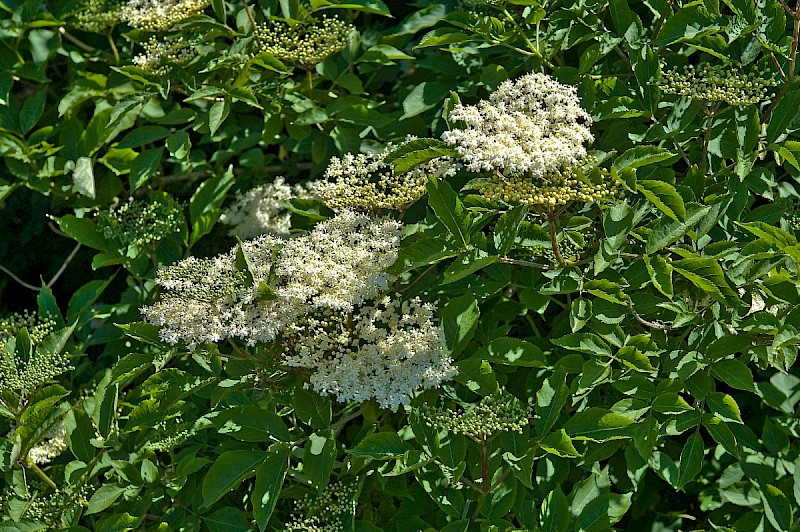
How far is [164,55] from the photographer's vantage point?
2.41 metres

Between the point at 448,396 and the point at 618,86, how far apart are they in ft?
2.47

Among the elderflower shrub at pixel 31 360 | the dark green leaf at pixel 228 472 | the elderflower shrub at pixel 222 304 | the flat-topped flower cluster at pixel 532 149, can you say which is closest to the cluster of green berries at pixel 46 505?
the elderflower shrub at pixel 31 360

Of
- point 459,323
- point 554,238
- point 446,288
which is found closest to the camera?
point 554,238

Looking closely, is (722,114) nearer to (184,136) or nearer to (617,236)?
(617,236)

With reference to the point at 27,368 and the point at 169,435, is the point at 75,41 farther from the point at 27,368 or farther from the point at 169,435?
the point at 169,435

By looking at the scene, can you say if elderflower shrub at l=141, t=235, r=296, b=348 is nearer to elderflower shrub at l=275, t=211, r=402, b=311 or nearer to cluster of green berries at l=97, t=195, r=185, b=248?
elderflower shrub at l=275, t=211, r=402, b=311

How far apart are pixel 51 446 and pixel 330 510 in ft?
2.81

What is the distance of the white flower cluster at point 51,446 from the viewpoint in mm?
2307

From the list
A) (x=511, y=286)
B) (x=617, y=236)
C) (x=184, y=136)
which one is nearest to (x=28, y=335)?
(x=184, y=136)

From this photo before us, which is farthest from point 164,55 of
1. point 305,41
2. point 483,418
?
point 483,418

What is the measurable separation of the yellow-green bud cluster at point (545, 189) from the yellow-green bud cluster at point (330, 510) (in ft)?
2.35

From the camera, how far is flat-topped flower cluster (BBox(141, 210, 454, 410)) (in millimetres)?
1745

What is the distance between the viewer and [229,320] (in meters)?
1.81

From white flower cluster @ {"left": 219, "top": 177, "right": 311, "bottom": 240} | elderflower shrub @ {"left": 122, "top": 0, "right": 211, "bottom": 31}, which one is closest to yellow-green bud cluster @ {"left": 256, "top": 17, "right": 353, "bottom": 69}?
elderflower shrub @ {"left": 122, "top": 0, "right": 211, "bottom": 31}
